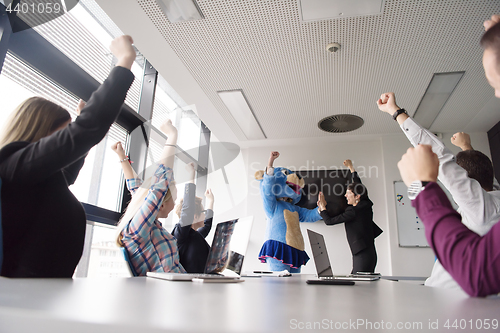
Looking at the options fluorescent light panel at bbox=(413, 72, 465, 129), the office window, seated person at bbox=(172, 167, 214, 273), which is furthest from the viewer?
fluorescent light panel at bbox=(413, 72, 465, 129)

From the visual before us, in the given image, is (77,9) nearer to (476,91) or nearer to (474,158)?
(474,158)

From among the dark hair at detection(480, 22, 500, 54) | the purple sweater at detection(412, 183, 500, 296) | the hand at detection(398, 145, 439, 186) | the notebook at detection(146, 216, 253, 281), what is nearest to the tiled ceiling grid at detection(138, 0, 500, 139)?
the notebook at detection(146, 216, 253, 281)

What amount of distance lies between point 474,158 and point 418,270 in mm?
3686

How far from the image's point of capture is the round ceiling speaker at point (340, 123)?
4.53 meters

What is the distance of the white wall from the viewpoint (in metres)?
4.86

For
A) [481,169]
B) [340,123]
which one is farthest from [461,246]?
[340,123]

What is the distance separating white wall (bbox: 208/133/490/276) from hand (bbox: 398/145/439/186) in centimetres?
448

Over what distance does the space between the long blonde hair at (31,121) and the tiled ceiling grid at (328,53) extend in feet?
6.26

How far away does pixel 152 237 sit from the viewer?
1.69 meters

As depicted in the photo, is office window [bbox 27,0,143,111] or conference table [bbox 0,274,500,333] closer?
conference table [bbox 0,274,500,333]

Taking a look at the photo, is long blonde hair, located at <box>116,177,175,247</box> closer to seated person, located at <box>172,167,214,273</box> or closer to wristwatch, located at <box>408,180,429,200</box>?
seated person, located at <box>172,167,214,273</box>

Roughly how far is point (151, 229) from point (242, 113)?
312 centimetres

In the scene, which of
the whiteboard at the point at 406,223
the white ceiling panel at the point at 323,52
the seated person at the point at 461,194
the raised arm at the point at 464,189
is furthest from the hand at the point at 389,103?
the whiteboard at the point at 406,223

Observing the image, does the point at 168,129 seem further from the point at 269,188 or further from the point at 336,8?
the point at 336,8
